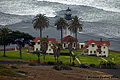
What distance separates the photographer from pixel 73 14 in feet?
559

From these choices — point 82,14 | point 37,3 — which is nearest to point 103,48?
point 82,14

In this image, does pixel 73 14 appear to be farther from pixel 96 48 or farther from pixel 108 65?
pixel 108 65

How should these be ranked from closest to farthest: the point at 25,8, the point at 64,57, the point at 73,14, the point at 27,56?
1. the point at 27,56
2. the point at 64,57
3. the point at 73,14
4. the point at 25,8

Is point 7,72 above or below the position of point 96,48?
above

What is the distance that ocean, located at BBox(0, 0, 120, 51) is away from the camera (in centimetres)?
13438

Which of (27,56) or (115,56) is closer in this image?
(27,56)

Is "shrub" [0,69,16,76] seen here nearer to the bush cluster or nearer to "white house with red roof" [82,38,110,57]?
the bush cluster

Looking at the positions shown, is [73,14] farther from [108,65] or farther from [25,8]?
[108,65]

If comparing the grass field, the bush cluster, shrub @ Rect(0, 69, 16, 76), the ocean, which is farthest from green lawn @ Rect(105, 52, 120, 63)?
shrub @ Rect(0, 69, 16, 76)

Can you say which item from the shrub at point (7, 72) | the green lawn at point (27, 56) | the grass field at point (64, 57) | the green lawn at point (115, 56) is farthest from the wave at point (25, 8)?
the shrub at point (7, 72)

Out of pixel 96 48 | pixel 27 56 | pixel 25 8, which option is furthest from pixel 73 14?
pixel 27 56

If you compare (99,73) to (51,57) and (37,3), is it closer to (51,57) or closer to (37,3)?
(51,57)

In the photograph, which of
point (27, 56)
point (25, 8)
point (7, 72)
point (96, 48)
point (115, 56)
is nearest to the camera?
point (7, 72)

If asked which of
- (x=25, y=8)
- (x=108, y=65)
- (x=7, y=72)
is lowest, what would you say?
(x=108, y=65)
